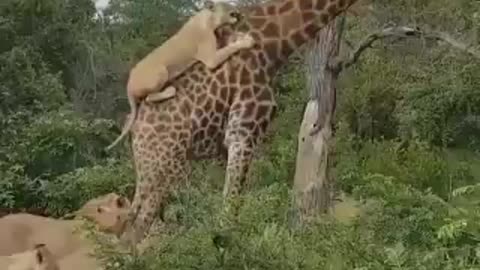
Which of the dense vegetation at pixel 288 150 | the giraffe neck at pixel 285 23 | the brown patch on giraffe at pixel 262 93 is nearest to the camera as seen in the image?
the dense vegetation at pixel 288 150

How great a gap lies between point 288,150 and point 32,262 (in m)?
4.35

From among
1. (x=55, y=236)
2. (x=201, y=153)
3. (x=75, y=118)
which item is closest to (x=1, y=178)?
(x=75, y=118)

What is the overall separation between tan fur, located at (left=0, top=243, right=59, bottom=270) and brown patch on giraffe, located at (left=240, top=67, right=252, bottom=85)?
1.16m

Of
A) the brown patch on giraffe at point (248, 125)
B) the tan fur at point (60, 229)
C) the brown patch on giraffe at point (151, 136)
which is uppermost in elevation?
the brown patch on giraffe at point (248, 125)

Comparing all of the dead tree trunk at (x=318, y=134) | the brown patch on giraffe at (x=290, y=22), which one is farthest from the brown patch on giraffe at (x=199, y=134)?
the dead tree trunk at (x=318, y=134)

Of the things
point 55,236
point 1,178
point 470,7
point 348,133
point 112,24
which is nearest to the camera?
point 55,236

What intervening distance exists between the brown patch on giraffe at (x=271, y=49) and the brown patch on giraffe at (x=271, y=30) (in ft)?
0.12

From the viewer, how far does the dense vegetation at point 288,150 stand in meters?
4.25

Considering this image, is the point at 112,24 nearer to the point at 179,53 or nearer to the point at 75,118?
the point at 75,118

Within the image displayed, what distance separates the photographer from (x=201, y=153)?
17.7 ft

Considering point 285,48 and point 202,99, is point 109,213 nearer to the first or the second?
point 202,99

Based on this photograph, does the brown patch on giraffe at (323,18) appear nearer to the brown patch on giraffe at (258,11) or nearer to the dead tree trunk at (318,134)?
the brown patch on giraffe at (258,11)

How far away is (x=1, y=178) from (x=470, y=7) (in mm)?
5399

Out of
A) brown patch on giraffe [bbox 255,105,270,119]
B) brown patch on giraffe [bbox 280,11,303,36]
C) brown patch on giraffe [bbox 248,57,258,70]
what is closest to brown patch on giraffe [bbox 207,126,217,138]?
brown patch on giraffe [bbox 255,105,270,119]
